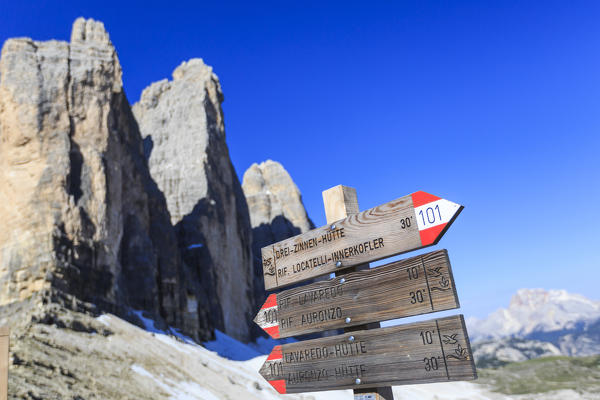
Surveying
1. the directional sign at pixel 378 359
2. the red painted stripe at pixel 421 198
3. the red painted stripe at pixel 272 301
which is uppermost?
the red painted stripe at pixel 421 198

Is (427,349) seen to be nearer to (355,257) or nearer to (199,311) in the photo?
(355,257)

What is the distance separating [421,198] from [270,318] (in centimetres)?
172

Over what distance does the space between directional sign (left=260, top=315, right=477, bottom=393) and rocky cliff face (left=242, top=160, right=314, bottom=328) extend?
52.7 metres

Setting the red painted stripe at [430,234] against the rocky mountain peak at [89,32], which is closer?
the red painted stripe at [430,234]

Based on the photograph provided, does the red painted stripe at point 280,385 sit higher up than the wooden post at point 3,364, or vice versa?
the wooden post at point 3,364

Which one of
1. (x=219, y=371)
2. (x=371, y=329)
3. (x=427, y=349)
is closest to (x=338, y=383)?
(x=371, y=329)

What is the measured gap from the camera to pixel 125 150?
25.8m

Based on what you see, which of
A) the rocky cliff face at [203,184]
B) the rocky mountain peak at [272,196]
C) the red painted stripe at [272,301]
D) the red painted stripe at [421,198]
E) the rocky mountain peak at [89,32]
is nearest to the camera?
the red painted stripe at [421,198]

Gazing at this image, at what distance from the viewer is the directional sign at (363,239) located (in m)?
3.16

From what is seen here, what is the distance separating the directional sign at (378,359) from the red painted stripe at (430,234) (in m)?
0.49

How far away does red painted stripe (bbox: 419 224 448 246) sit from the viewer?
3088 mm

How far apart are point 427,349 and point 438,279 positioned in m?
0.45

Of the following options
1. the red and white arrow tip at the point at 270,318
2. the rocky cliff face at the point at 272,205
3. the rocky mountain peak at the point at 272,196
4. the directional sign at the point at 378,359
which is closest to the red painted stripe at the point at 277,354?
the directional sign at the point at 378,359

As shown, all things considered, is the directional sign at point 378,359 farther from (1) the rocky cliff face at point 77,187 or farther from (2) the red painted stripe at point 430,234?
(1) the rocky cliff face at point 77,187
